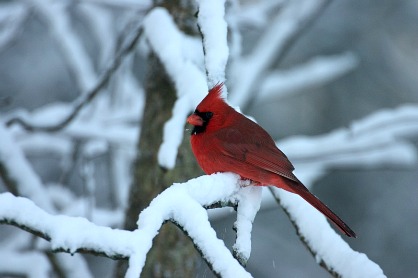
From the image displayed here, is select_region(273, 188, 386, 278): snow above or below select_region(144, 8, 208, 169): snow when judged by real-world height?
below

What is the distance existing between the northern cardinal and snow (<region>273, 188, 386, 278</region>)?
110 mm

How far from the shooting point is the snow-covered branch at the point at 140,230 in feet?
4.52

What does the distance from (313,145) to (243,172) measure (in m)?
1.48

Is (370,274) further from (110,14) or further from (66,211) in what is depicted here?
(110,14)

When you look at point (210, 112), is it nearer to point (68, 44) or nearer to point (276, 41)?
point (276, 41)

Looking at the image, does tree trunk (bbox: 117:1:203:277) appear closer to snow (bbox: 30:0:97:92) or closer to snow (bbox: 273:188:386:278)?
snow (bbox: 273:188:386:278)

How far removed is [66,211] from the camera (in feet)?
11.8

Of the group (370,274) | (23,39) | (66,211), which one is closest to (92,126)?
(66,211)

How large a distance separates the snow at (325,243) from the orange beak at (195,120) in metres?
0.41

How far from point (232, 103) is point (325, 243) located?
172cm

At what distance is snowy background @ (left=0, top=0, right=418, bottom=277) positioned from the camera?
185cm

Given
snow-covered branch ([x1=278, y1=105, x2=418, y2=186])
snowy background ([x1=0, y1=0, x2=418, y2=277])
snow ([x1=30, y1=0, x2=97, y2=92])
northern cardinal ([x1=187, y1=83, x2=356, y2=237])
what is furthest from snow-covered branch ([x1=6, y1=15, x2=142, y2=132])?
snow ([x1=30, y1=0, x2=97, y2=92])

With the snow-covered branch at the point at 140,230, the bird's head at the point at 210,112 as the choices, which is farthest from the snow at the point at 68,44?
the snow-covered branch at the point at 140,230

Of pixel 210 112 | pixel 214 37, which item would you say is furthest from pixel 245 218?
pixel 210 112
